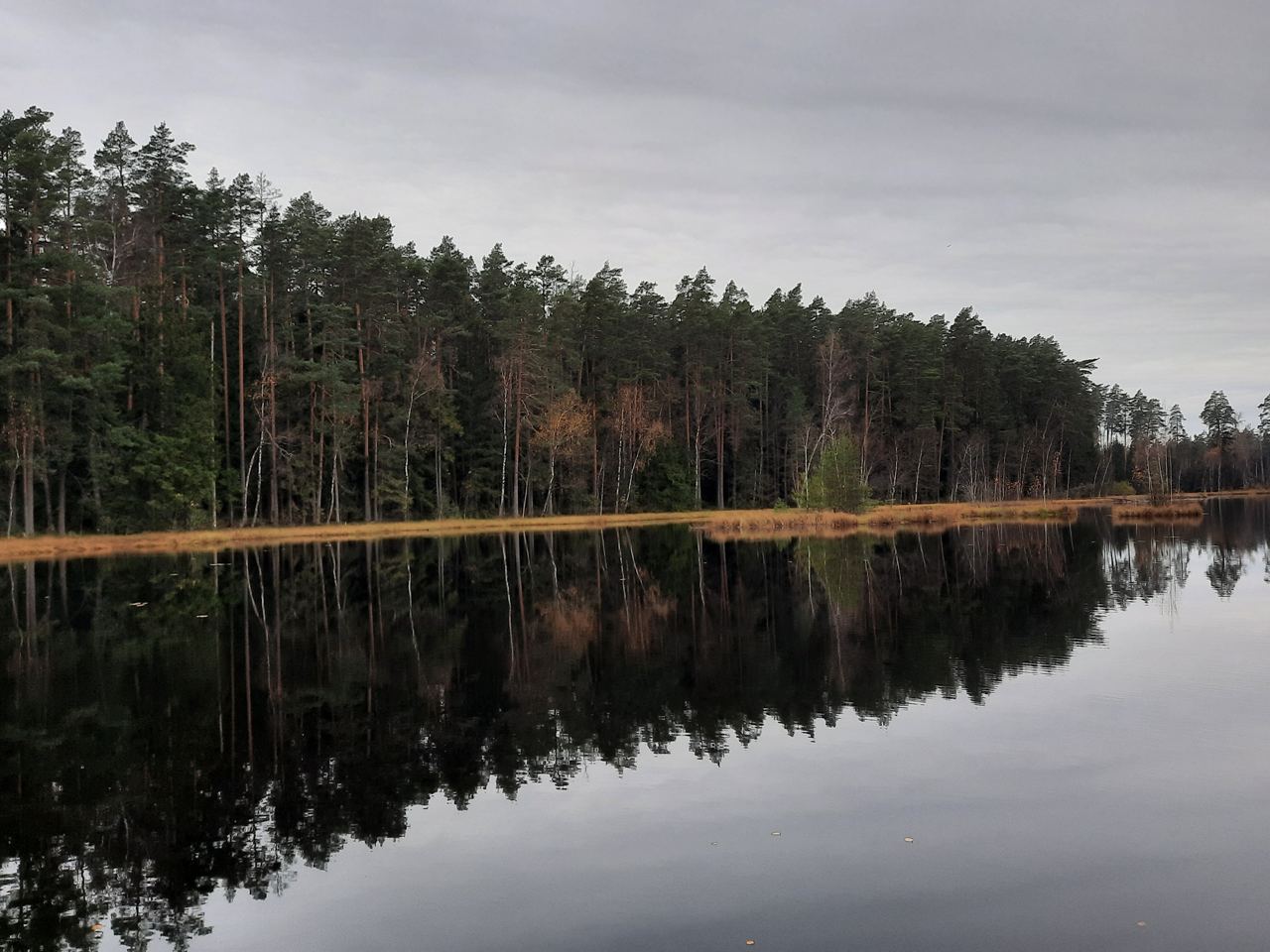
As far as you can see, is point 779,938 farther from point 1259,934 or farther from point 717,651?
point 717,651

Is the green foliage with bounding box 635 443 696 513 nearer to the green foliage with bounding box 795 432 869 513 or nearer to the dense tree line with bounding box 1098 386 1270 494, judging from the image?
the green foliage with bounding box 795 432 869 513

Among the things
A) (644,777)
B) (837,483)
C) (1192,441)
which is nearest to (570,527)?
(837,483)

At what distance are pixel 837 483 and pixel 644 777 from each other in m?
45.0

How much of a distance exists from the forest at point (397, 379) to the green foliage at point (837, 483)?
1.80m

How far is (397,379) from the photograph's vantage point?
6378 centimetres

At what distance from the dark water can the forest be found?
2897 cm

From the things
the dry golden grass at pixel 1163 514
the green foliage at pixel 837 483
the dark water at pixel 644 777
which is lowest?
the dark water at pixel 644 777

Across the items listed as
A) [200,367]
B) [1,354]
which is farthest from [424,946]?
[200,367]

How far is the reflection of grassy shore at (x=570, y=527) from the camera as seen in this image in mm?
45000

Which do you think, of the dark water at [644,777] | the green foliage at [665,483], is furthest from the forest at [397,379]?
the dark water at [644,777]

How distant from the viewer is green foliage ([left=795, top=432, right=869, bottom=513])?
53.5 m

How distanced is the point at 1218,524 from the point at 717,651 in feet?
174

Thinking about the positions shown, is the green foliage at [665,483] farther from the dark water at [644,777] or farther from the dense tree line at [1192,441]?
the dense tree line at [1192,441]

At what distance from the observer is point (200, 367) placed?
171 feet
